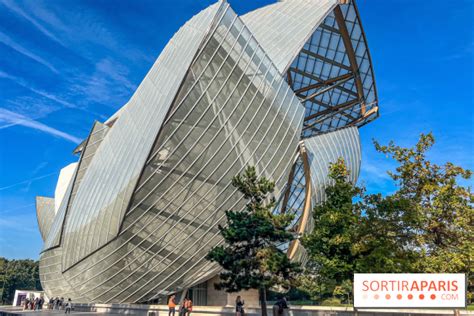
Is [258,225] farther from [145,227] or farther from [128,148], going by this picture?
[128,148]

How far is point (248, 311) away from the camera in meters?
25.3

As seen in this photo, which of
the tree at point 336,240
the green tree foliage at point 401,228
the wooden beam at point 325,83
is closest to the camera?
the green tree foliage at point 401,228

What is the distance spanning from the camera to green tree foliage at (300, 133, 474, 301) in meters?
16.6

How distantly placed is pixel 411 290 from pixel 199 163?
16.3 meters

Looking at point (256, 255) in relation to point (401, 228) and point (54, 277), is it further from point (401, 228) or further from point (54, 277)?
point (54, 277)

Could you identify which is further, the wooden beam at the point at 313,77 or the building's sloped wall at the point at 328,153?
the wooden beam at the point at 313,77

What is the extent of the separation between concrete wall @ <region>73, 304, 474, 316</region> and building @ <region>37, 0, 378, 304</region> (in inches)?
49.4

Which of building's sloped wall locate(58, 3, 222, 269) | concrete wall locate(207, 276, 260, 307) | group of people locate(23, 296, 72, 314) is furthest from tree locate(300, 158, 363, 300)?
group of people locate(23, 296, 72, 314)

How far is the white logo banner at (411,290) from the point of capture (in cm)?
1305

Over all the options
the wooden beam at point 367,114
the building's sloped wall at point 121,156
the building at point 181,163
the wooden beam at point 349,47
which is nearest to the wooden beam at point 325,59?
the wooden beam at point 349,47

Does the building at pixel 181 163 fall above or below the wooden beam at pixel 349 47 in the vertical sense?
below

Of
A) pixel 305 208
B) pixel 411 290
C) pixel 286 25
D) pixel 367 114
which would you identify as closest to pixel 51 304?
pixel 305 208

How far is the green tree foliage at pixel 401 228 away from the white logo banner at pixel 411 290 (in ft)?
8.21

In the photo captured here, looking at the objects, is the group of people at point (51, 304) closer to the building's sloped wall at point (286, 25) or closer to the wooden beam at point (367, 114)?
the building's sloped wall at point (286, 25)
